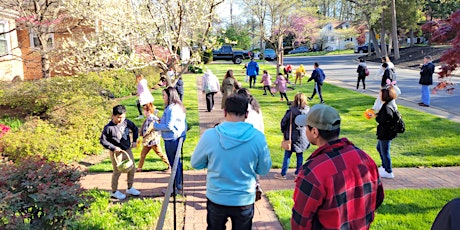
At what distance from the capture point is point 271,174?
6781mm

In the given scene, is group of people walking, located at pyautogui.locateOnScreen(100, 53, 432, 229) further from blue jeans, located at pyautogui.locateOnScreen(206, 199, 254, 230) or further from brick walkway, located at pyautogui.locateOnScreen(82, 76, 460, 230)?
brick walkway, located at pyautogui.locateOnScreen(82, 76, 460, 230)

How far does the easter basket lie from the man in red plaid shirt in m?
3.47

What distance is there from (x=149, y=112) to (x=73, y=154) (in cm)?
217

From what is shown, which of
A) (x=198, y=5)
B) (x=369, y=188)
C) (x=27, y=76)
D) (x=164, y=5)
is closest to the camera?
(x=369, y=188)

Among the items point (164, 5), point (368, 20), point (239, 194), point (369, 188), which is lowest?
point (239, 194)

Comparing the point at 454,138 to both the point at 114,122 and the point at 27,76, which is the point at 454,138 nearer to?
the point at 114,122

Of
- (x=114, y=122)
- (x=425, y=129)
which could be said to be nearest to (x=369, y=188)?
(x=114, y=122)

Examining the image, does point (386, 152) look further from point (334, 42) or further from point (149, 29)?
point (334, 42)

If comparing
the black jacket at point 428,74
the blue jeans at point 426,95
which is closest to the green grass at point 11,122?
the black jacket at point 428,74

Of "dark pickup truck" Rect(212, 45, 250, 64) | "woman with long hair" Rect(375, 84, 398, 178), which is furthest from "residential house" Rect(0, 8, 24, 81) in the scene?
"dark pickup truck" Rect(212, 45, 250, 64)

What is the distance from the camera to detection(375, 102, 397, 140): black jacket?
5.97 m

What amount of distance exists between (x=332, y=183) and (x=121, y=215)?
11.9ft

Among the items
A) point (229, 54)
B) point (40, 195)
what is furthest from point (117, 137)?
point (229, 54)

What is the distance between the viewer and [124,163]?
526 cm
